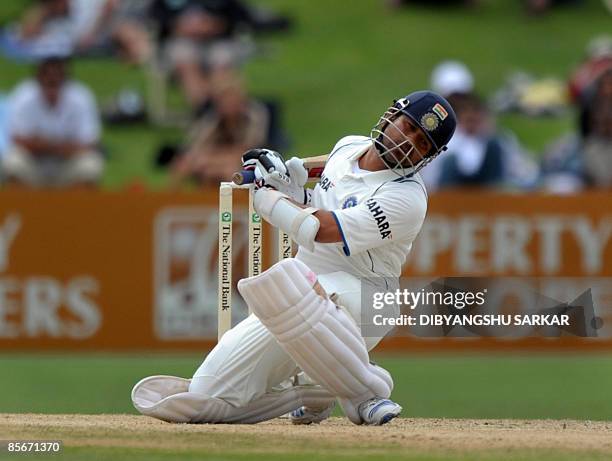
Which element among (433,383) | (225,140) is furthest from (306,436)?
(225,140)

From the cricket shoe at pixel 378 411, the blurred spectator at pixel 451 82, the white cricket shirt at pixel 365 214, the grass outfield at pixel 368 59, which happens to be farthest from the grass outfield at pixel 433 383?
the grass outfield at pixel 368 59

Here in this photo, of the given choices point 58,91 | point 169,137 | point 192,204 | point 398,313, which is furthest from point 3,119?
point 398,313

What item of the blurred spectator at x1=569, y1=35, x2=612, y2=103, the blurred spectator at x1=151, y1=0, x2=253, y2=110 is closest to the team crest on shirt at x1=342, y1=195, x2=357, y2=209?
the blurred spectator at x1=569, y1=35, x2=612, y2=103

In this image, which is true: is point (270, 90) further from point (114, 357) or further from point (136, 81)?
point (114, 357)

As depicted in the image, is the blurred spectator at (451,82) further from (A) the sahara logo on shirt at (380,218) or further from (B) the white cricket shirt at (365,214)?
(A) the sahara logo on shirt at (380,218)

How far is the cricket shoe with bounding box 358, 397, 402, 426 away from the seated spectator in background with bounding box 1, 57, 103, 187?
23.7ft

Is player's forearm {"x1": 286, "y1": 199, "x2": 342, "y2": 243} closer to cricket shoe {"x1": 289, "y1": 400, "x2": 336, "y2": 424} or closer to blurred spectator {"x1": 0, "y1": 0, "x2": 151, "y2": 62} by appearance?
cricket shoe {"x1": 289, "y1": 400, "x2": 336, "y2": 424}

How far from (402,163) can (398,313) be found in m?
0.76

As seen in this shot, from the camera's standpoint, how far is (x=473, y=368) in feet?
40.6

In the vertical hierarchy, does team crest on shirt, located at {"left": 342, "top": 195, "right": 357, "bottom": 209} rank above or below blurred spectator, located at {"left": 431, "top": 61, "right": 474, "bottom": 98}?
below

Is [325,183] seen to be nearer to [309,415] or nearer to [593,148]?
[309,415]

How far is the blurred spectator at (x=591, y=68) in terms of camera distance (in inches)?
599

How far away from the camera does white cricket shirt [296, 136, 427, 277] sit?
280 inches

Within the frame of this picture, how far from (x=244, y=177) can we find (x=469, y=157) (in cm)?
691
